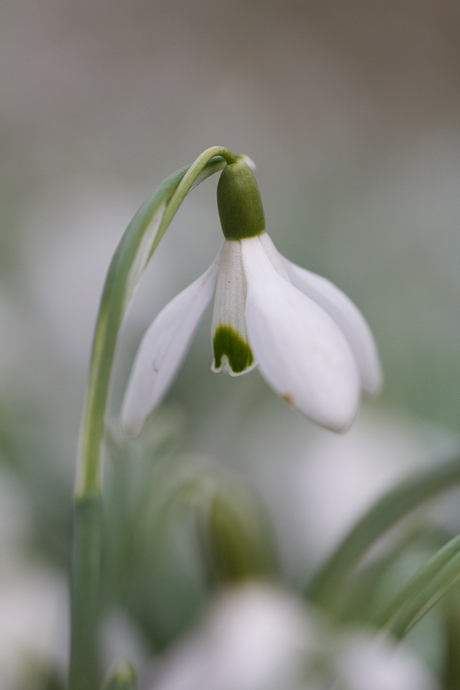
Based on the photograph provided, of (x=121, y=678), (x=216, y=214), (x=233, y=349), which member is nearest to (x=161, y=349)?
(x=233, y=349)

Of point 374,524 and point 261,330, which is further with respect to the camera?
point 374,524

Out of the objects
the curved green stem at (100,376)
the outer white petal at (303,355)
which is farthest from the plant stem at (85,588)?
the outer white petal at (303,355)

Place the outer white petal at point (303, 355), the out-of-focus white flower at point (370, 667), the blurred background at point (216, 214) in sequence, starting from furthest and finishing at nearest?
1. the blurred background at point (216, 214)
2. the out-of-focus white flower at point (370, 667)
3. the outer white petal at point (303, 355)

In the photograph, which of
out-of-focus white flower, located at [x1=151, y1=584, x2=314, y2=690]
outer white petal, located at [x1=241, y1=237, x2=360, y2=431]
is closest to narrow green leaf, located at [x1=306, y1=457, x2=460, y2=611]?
out-of-focus white flower, located at [x1=151, y1=584, x2=314, y2=690]

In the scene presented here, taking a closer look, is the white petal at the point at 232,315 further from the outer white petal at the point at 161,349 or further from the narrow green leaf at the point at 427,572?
the narrow green leaf at the point at 427,572

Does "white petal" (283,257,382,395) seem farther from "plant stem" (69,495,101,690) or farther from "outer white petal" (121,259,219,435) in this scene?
"plant stem" (69,495,101,690)

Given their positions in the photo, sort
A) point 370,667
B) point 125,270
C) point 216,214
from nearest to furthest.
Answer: point 125,270 < point 370,667 < point 216,214

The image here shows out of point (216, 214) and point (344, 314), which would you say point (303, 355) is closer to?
point (344, 314)
